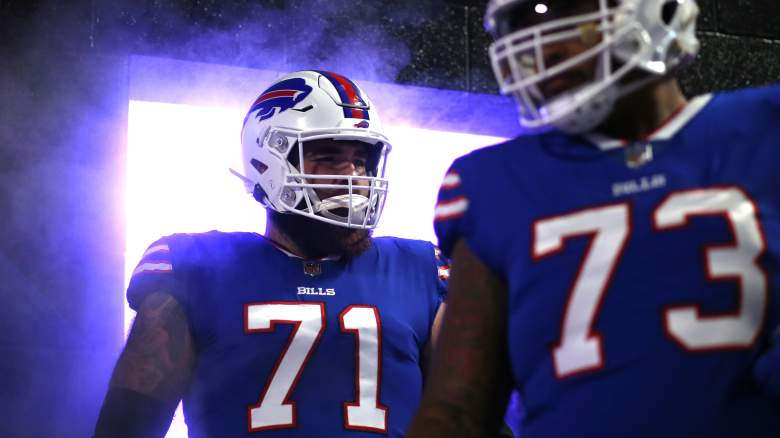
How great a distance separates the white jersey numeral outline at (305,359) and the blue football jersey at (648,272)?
804 mm

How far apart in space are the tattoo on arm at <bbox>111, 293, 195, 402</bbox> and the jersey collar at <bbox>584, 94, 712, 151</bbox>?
101cm

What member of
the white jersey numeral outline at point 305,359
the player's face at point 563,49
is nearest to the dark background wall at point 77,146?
the white jersey numeral outline at point 305,359

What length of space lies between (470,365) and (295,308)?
2.73 ft

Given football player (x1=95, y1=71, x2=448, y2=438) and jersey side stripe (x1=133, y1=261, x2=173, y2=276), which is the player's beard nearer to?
football player (x1=95, y1=71, x2=448, y2=438)

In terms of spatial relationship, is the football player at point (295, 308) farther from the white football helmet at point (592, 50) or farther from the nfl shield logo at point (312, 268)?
the white football helmet at point (592, 50)

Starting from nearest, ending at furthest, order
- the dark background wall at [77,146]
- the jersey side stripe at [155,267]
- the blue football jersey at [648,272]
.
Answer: the blue football jersey at [648,272], the jersey side stripe at [155,267], the dark background wall at [77,146]

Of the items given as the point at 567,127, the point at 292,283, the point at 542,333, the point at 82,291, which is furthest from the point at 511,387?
the point at 82,291

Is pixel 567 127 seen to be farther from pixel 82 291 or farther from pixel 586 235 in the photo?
pixel 82 291

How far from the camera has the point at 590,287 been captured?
Result: 3.87 ft

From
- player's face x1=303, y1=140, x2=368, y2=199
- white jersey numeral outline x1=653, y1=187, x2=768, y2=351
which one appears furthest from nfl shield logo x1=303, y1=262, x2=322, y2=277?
white jersey numeral outline x1=653, y1=187, x2=768, y2=351

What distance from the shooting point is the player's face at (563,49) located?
4.13ft

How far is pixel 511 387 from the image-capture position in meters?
1.33

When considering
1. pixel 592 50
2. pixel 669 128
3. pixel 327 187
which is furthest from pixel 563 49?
pixel 327 187

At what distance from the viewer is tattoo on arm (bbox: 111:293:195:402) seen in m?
2.00
